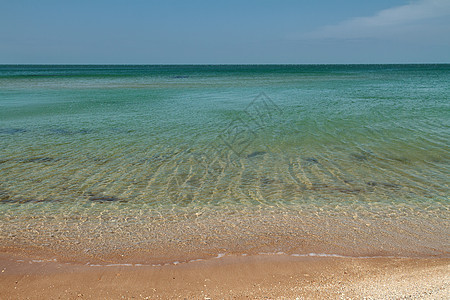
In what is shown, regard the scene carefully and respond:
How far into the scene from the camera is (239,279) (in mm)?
4930

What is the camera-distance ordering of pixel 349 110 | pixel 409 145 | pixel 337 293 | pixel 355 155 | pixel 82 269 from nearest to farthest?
pixel 337 293, pixel 82 269, pixel 355 155, pixel 409 145, pixel 349 110

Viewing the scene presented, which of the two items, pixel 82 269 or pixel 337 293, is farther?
pixel 82 269

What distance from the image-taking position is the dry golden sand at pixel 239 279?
14.8 ft

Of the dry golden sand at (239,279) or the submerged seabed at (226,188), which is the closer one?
the dry golden sand at (239,279)

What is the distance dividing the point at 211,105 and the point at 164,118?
6.13 m

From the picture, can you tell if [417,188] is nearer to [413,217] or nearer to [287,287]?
[413,217]

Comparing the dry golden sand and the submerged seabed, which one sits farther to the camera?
the submerged seabed

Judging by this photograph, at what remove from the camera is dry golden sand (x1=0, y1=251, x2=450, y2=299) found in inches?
178

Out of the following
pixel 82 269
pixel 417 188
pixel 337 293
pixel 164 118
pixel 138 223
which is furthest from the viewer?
pixel 164 118

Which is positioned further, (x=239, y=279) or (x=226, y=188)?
(x=226, y=188)

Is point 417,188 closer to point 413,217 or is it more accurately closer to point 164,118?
point 413,217

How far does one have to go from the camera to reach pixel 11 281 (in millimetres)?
4902

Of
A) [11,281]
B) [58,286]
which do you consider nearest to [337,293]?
[58,286]

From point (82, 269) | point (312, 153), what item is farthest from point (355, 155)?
point (82, 269)
